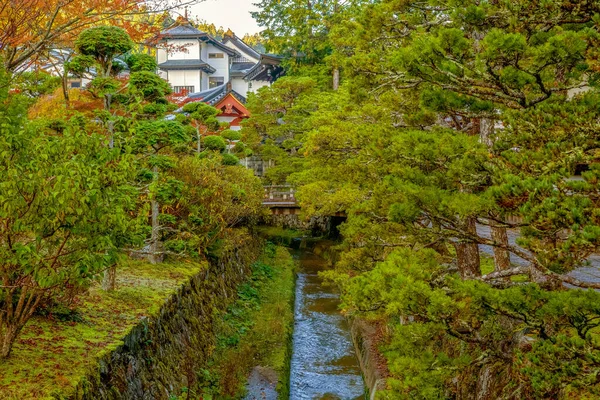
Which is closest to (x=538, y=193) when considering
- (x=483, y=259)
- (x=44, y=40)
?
(x=44, y=40)

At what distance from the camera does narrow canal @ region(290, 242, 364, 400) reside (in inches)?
503

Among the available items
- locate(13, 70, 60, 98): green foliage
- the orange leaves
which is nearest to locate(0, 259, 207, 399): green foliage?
the orange leaves

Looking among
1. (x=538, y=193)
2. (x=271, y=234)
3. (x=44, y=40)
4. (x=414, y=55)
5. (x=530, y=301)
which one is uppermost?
(x=44, y=40)

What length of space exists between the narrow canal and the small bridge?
18.6 ft

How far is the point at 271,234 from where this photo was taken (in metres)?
33.5

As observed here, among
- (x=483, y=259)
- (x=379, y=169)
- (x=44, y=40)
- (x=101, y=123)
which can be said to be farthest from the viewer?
(x=483, y=259)

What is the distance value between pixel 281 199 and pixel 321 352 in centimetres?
1440

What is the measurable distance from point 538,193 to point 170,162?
961 cm

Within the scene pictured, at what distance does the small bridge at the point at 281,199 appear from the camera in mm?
27359

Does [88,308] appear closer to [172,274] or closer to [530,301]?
[172,274]

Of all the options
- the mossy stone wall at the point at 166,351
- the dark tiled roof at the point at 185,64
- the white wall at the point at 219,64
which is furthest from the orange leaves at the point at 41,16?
the white wall at the point at 219,64

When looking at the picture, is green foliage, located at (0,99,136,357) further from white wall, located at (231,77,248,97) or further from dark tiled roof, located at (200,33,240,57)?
dark tiled roof, located at (200,33,240,57)

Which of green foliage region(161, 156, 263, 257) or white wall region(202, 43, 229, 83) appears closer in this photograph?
green foliage region(161, 156, 263, 257)

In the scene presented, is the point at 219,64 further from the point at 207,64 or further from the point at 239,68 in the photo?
the point at 207,64
